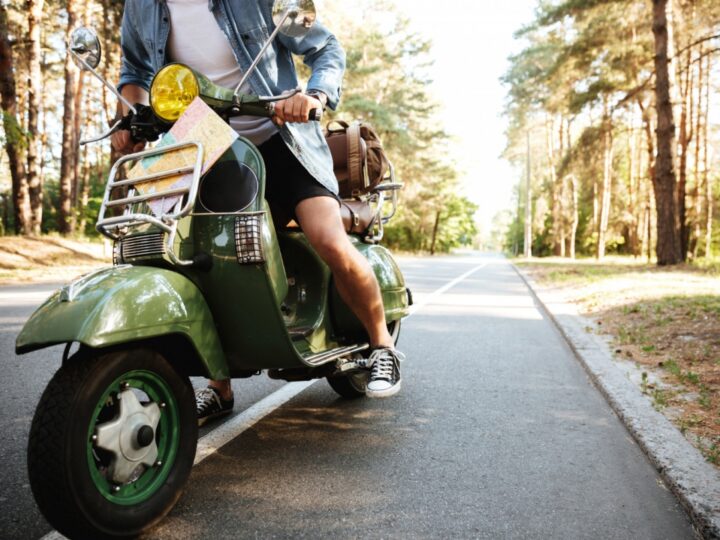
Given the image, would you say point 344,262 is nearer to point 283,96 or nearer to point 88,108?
point 283,96

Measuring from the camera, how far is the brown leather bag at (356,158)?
348cm

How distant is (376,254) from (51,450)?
7.77 feet

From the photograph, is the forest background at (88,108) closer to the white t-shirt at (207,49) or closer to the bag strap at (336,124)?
the bag strap at (336,124)

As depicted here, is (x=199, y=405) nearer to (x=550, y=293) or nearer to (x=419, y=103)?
(x=550, y=293)

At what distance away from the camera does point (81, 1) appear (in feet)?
61.6

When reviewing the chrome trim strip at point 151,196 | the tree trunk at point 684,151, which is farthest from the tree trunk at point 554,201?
the chrome trim strip at point 151,196

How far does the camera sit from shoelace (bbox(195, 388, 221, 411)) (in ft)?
10.6

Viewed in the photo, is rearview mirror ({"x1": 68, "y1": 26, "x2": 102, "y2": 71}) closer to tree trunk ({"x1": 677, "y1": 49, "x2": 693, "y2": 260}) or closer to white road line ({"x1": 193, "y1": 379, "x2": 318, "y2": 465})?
white road line ({"x1": 193, "y1": 379, "x2": 318, "y2": 465})

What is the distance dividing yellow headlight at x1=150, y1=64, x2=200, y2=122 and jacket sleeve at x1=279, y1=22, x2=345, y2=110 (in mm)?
616

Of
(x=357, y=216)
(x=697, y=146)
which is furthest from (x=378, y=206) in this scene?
(x=697, y=146)

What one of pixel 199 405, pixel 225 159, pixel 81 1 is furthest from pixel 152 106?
pixel 81 1

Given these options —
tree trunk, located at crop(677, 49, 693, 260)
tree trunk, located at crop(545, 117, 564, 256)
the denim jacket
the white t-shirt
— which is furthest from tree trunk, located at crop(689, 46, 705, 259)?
the white t-shirt

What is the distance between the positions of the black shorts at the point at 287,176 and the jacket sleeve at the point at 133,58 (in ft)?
2.33

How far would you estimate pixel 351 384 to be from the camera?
380cm
